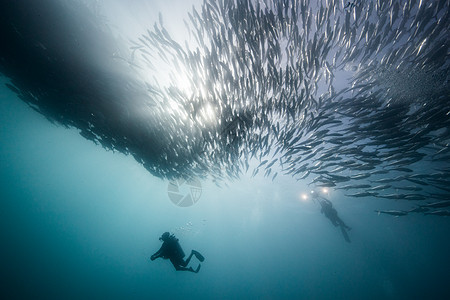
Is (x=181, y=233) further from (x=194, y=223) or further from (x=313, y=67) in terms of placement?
(x=313, y=67)

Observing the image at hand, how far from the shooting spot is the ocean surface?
566 inches

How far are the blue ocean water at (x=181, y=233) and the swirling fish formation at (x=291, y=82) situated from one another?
19.3 metres

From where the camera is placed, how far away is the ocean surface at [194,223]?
14.4 metres

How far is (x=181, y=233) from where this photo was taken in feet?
320

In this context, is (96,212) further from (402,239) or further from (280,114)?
(402,239)

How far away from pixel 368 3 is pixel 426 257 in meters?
108

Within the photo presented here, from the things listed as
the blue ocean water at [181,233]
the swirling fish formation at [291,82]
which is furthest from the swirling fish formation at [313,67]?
the blue ocean water at [181,233]

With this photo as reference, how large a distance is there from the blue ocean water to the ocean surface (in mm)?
480

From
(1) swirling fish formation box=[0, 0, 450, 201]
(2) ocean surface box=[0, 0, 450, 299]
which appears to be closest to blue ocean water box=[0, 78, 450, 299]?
(2) ocean surface box=[0, 0, 450, 299]

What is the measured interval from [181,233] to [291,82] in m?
106

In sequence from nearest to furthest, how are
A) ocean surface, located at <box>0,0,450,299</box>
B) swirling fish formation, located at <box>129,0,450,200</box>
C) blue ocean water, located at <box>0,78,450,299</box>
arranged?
swirling fish formation, located at <box>129,0,450,200</box>, ocean surface, located at <box>0,0,450,299</box>, blue ocean water, located at <box>0,78,450,299</box>

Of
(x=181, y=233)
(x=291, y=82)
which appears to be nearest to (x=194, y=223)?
(x=181, y=233)

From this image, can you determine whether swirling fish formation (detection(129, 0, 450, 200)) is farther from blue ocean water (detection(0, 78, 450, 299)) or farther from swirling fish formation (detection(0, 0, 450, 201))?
blue ocean water (detection(0, 78, 450, 299))

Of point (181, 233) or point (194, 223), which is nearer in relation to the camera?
point (194, 223)
